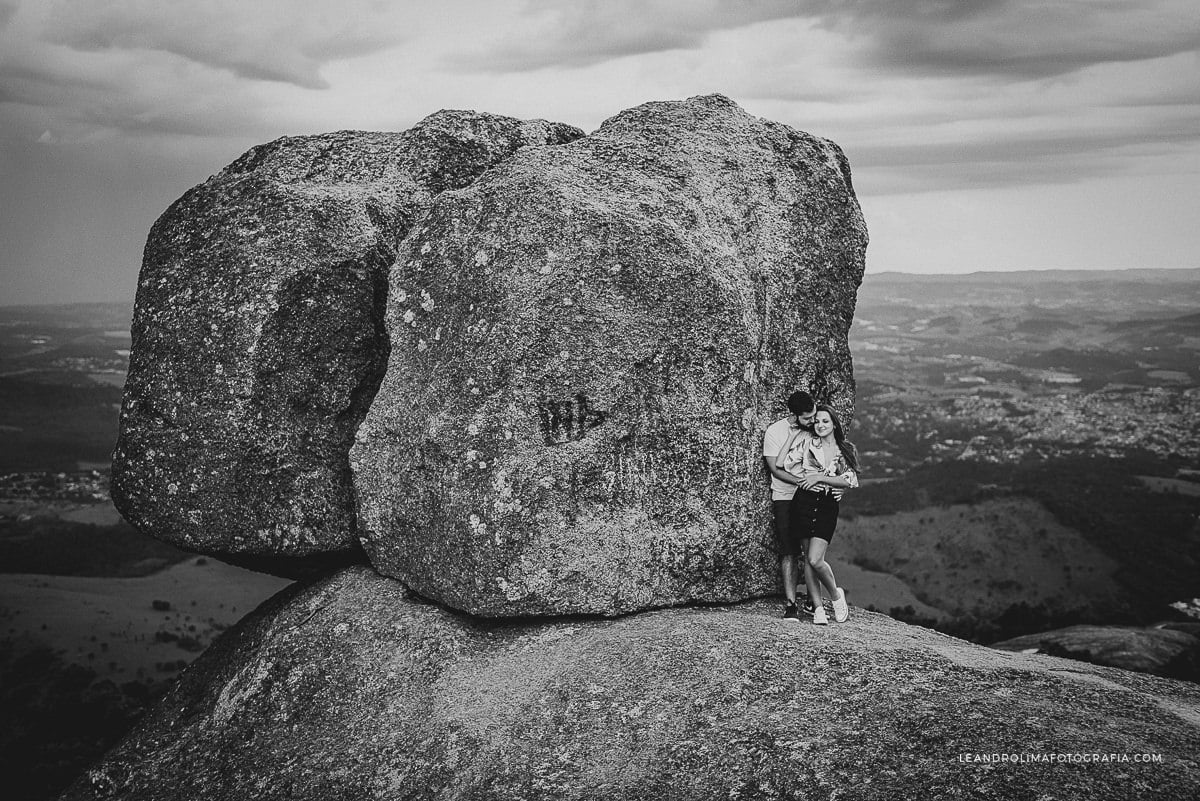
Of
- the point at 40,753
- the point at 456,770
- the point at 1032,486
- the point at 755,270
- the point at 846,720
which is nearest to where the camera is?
the point at 846,720

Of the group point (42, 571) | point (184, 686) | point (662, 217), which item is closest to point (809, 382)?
point (662, 217)

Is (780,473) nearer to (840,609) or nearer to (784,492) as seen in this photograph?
(784,492)

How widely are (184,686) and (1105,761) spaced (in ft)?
45.0

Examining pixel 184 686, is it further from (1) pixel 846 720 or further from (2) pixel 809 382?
(2) pixel 809 382

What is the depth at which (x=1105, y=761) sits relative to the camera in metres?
8.16

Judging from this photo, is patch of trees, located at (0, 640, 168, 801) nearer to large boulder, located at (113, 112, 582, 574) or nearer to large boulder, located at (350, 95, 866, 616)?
large boulder, located at (113, 112, 582, 574)

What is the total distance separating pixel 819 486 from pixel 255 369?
9666 mm

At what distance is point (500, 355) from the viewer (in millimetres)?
12266

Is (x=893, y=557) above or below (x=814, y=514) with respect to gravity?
below

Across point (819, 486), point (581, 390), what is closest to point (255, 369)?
point (581, 390)

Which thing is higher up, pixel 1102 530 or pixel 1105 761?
pixel 1105 761

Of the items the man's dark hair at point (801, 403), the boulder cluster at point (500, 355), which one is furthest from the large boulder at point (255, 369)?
the man's dark hair at point (801, 403)

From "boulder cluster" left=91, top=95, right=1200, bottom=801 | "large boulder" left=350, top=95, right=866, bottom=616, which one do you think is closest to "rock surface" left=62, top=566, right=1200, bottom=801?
"boulder cluster" left=91, top=95, right=1200, bottom=801

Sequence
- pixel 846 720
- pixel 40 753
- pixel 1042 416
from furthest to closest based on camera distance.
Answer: pixel 1042 416 < pixel 40 753 < pixel 846 720
